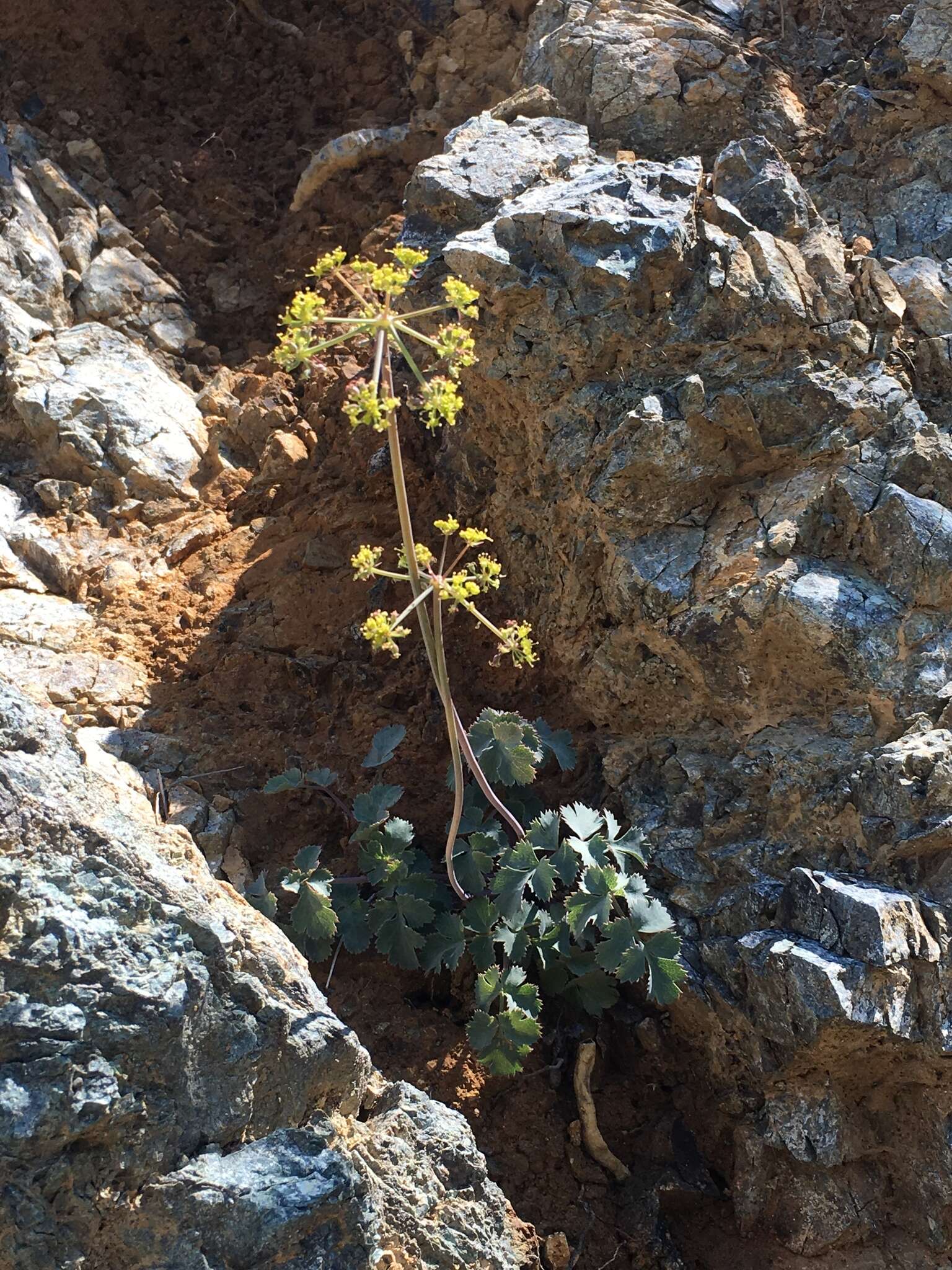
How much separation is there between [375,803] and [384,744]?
289 millimetres

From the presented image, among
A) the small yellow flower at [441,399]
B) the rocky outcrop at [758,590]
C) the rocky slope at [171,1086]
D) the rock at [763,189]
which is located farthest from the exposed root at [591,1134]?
the rock at [763,189]

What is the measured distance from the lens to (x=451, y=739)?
3693mm

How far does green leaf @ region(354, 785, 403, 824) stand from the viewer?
4.19 meters

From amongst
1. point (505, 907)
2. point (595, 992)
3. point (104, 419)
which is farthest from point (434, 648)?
point (104, 419)

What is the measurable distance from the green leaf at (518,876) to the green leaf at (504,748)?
340 millimetres

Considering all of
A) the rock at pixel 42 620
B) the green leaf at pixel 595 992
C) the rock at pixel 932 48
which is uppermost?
the rock at pixel 932 48

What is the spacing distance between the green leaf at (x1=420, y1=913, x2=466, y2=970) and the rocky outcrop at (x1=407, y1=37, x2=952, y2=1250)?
2.65 ft

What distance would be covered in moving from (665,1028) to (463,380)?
9.70 feet

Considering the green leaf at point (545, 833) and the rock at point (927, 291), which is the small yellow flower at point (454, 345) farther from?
the rock at point (927, 291)

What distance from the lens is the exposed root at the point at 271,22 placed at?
834 centimetres

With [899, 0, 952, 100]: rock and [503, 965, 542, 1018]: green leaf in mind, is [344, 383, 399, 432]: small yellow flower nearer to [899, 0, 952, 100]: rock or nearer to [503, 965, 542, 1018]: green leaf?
[503, 965, 542, 1018]: green leaf

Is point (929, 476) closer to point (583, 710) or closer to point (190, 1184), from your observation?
point (583, 710)

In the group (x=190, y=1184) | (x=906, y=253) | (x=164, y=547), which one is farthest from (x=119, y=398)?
(x=190, y=1184)

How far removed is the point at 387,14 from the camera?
27.2 feet
